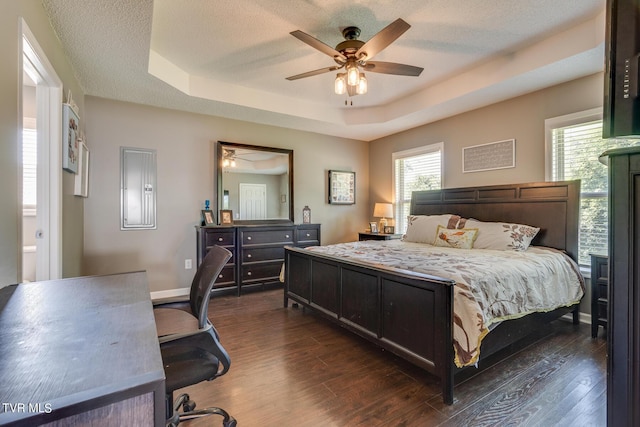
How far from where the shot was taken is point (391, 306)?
225 cm

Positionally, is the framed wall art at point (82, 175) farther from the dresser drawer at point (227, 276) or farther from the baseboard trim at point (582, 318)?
the baseboard trim at point (582, 318)

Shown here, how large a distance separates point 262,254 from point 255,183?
3.71ft

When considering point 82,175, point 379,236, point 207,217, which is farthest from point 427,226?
point 82,175

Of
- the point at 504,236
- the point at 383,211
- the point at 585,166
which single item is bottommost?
the point at 504,236

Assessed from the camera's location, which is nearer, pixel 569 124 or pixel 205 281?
pixel 205 281

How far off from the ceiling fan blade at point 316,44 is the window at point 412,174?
2.65 metres

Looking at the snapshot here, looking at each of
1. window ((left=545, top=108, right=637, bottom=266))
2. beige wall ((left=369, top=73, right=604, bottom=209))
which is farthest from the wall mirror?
window ((left=545, top=108, right=637, bottom=266))

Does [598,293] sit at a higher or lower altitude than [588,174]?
lower

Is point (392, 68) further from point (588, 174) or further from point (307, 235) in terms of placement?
point (307, 235)

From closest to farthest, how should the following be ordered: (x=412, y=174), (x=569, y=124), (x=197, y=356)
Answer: (x=197, y=356) → (x=569, y=124) → (x=412, y=174)

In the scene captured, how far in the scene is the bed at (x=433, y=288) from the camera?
190cm

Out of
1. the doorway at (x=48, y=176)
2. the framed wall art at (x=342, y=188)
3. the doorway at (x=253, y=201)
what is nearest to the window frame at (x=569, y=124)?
the framed wall art at (x=342, y=188)

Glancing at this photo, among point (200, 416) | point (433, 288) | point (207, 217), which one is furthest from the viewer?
point (207, 217)

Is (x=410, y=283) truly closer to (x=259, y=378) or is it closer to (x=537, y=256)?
(x=259, y=378)
